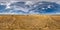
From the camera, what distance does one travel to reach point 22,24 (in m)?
1.03

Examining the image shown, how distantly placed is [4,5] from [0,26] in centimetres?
25

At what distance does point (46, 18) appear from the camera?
1062mm

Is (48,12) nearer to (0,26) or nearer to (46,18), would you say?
(46,18)

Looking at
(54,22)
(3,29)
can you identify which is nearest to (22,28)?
(3,29)

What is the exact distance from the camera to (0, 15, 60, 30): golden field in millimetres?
1003

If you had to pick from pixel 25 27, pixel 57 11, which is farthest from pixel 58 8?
pixel 25 27

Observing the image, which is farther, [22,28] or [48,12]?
[48,12]

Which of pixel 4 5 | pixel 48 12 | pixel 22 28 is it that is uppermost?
pixel 4 5

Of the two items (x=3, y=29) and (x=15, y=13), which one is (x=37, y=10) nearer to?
(x=15, y=13)

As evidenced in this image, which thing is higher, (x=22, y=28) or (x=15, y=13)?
(x=15, y=13)

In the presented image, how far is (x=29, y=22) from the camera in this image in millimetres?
1040

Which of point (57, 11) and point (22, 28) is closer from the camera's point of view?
point (22, 28)

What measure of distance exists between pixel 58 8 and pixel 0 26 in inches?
24.1

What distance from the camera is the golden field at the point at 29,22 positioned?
100 centimetres
